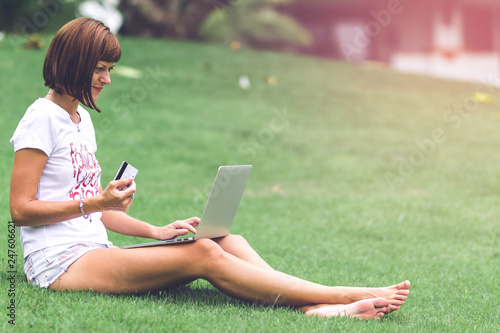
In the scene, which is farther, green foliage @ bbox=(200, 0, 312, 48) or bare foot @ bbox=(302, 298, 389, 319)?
green foliage @ bbox=(200, 0, 312, 48)

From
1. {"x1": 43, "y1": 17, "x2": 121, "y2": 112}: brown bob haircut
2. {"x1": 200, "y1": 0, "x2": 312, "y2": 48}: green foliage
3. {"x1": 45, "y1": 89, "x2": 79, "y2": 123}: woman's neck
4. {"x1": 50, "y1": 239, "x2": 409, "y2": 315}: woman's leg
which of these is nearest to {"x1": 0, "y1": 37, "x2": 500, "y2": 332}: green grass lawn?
{"x1": 50, "y1": 239, "x2": 409, "y2": 315}: woman's leg

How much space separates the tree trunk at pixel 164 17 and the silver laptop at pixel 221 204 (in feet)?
40.5

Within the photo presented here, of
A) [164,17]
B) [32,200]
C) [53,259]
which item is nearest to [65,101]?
[32,200]

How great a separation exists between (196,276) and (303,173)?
17.5 feet

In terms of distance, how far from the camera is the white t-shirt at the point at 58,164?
3152 mm

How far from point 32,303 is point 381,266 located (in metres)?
2.63

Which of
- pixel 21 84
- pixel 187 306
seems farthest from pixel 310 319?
pixel 21 84

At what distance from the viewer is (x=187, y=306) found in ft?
11.2

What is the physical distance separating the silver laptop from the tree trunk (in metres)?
12.4

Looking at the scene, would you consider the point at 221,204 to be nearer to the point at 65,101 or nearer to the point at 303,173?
the point at 65,101

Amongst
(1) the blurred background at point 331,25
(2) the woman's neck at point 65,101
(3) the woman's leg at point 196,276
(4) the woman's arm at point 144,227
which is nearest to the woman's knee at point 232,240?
(4) the woman's arm at point 144,227

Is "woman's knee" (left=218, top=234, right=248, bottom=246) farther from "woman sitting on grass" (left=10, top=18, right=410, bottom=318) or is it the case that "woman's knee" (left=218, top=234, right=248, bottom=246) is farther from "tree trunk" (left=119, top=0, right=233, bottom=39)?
"tree trunk" (left=119, top=0, right=233, bottom=39)

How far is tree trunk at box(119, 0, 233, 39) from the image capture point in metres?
15.3

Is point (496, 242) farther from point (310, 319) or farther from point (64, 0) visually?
point (64, 0)
